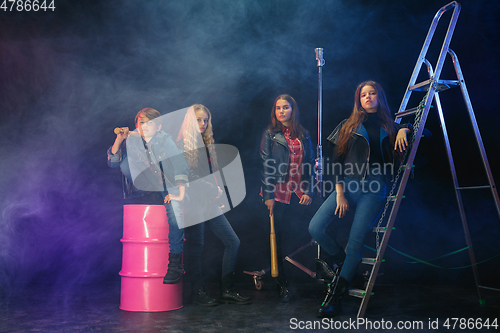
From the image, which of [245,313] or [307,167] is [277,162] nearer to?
[307,167]

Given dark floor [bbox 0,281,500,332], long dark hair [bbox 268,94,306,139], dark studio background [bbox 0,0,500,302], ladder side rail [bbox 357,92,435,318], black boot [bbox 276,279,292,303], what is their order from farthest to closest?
dark studio background [bbox 0,0,500,302], long dark hair [bbox 268,94,306,139], black boot [bbox 276,279,292,303], ladder side rail [bbox 357,92,435,318], dark floor [bbox 0,281,500,332]

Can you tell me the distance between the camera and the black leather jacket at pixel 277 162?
3020mm

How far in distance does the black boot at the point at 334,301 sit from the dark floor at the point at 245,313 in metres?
0.05

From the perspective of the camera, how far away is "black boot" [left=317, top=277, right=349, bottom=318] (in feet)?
8.00

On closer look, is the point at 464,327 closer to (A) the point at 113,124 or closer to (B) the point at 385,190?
(B) the point at 385,190

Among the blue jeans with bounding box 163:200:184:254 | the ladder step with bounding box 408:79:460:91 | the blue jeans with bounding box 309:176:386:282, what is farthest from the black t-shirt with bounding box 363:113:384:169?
the blue jeans with bounding box 163:200:184:254

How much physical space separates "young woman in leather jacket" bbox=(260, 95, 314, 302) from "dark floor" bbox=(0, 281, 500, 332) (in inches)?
16.2

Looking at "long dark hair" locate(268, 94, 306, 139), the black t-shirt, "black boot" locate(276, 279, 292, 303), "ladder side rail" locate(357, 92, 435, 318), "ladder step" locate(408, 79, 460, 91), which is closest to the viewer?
"ladder side rail" locate(357, 92, 435, 318)

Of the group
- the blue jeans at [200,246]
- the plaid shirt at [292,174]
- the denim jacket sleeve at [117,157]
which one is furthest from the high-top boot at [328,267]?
the denim jacket sleeve at [117,157]

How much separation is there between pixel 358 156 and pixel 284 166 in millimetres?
702

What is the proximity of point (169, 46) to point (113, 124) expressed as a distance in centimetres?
106

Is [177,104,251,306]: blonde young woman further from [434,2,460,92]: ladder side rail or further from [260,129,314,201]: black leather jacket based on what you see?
[434,2,460,92]: ladder side rail

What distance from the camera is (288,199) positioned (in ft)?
9.98

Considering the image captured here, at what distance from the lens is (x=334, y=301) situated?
2479mm
